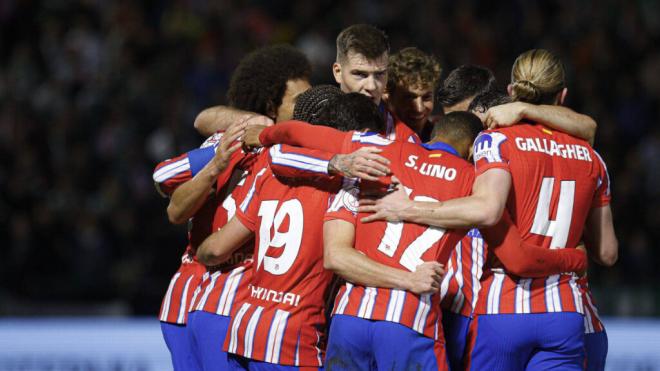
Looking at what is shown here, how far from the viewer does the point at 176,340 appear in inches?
216

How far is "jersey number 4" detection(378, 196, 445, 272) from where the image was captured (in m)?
4.38

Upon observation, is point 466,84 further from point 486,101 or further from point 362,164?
point 362,164

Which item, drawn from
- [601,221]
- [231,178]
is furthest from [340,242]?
[601,221]

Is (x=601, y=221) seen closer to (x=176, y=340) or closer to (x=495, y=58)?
(x=176, y=340)

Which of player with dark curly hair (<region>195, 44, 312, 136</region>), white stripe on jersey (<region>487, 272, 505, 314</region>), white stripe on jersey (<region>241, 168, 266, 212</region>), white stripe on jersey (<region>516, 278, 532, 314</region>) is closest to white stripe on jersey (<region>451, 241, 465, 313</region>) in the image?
white stripe on jersey (<region>487, 272, 505, 314</region>)

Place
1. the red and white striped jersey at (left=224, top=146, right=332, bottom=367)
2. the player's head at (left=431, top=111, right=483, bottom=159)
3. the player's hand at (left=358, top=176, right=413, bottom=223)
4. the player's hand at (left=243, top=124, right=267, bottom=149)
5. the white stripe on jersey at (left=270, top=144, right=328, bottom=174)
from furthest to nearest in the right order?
the player's hand at (left=243, top=124, right=267, bottom=149) < the player's head at (left=431, top=111, right=483, bottom=159) < the red and white striped jersey at (left=224, top=146, right=332, bottom=367) < the white stripe on jersey at (left=270, top=144, right=328, bottom=174) < the player's hand at (left=358, top=176, right=413, bottom=223)

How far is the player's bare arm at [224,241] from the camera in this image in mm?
4910

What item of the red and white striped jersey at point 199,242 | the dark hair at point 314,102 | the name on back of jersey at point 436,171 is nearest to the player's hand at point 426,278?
the name on back of jersey at point 436,171

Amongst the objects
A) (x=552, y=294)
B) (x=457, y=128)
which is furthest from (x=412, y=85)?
(x=552, y=294)

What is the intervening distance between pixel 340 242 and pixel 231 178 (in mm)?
1111

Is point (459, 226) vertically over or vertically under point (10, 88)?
under

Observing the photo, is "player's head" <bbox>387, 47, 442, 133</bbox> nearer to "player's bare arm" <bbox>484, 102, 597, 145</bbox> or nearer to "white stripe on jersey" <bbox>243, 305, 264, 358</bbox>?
"player's bare arm" <bbox>484, 102, 597, 145</bbox>

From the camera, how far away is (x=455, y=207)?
4332 millimetres

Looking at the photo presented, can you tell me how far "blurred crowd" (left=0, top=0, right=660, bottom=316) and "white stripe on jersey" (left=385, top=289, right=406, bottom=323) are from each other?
587 centimetres
